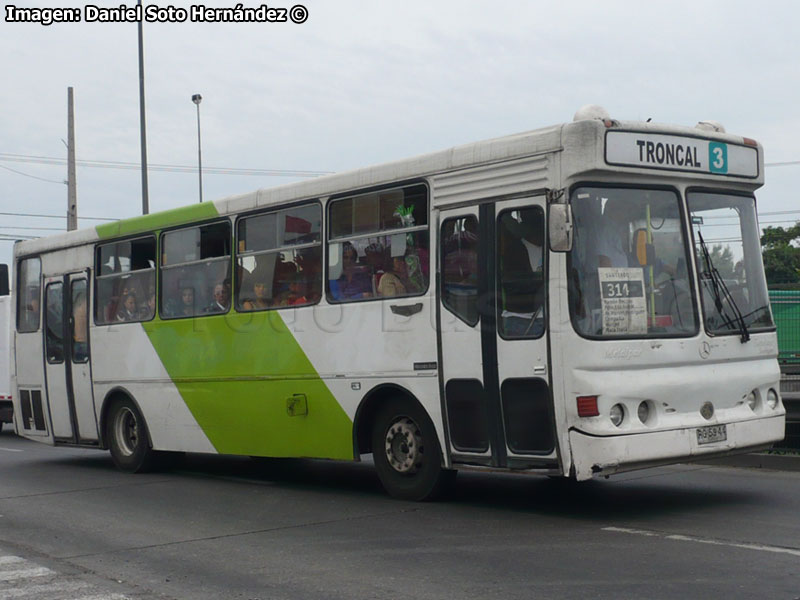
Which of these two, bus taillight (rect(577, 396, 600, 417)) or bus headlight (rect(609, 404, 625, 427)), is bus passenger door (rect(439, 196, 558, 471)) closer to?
bus taillight (rect(577, 396, 600, 417))

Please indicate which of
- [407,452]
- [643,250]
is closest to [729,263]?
[643,250]

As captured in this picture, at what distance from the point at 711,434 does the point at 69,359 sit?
30.2 feet

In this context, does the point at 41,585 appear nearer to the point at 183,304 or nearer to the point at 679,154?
the point at 679,154

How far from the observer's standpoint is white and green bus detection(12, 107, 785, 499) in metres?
8.87

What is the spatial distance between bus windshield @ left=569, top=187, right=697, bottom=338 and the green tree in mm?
55950

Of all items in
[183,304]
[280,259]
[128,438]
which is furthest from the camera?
[128,438]

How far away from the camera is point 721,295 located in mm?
9586

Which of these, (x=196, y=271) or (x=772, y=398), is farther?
(x=196, y=271)

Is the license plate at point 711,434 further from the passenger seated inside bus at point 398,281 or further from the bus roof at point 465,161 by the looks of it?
the passenger seated inside bus at point 398,281


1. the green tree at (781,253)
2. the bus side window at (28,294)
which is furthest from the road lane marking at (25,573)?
the green tree at (781,253)

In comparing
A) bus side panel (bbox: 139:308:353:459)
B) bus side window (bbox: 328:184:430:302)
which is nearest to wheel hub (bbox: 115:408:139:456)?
bus side panel (bbox: 139:308:353:459)

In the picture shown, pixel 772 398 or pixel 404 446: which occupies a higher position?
pixel 772 398

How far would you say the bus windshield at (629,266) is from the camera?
29.0 feet

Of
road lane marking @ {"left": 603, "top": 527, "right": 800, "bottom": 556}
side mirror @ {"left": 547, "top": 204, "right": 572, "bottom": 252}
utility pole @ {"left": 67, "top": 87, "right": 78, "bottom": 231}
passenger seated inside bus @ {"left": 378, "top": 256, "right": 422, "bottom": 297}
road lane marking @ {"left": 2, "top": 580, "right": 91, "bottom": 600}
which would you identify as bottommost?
road lane marking @ {"left": 2, "top": 580, "right": 91, "bottom": 600}
